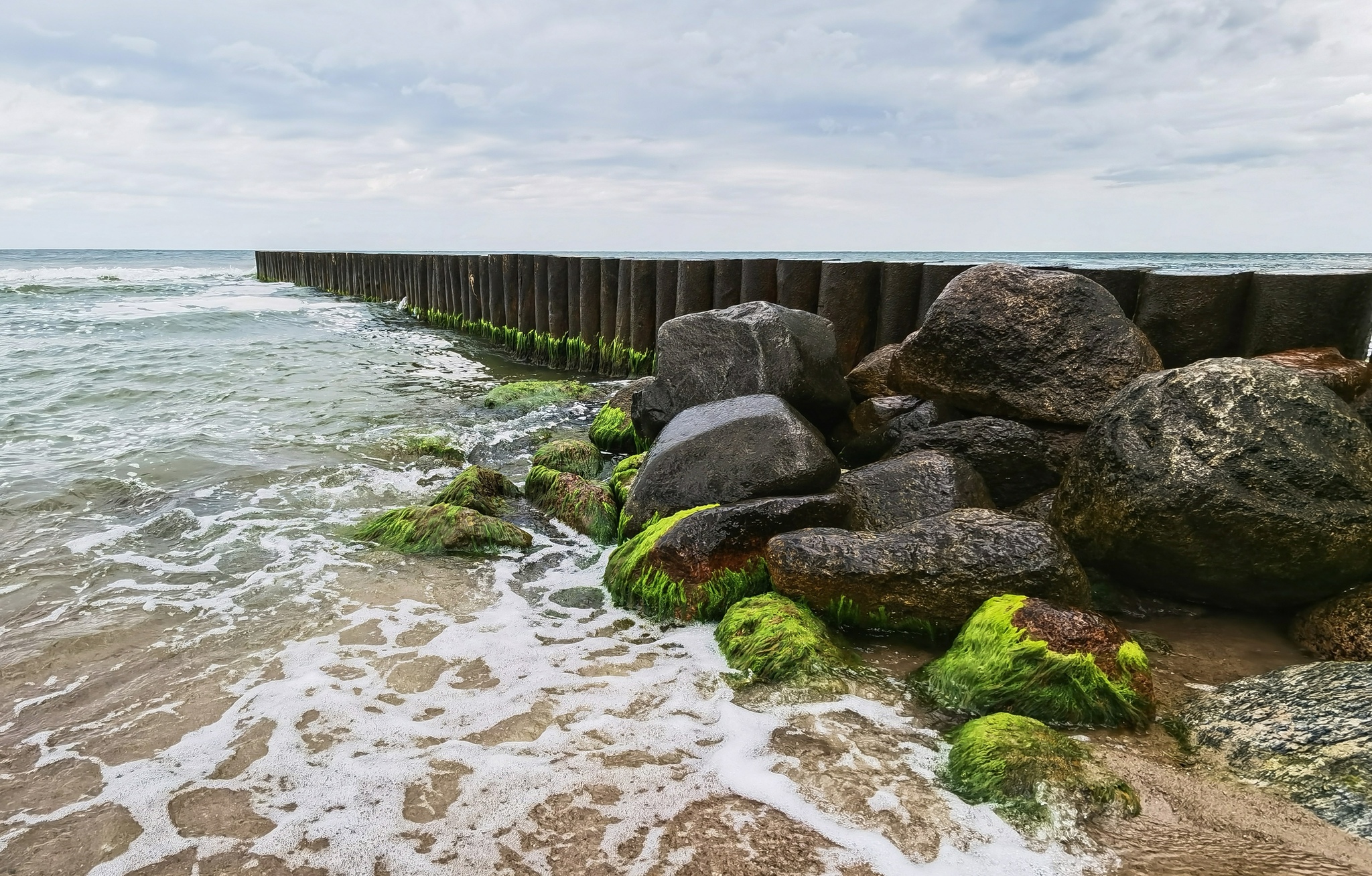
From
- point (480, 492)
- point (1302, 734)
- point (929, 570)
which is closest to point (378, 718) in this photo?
point (929, 570)

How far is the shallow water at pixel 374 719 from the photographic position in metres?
2.44

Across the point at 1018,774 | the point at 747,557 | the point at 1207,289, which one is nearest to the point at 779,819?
the point at 1018,774

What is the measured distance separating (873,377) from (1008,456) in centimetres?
180

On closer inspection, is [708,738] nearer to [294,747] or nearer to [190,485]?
[294,747]

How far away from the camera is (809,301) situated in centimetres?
836

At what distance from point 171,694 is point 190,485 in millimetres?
3710

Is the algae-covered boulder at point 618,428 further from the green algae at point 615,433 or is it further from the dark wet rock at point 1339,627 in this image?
the dark wet rock at point 1339,627

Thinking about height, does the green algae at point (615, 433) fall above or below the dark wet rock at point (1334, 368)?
below

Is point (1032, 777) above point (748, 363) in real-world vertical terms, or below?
below

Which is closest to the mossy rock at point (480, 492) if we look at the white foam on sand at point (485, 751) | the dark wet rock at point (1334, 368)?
the white foam on sand at point (485, 751)

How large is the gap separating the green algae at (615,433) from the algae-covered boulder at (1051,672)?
14.5 ft

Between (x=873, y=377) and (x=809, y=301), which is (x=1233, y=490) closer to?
→ (x=873, y=377)

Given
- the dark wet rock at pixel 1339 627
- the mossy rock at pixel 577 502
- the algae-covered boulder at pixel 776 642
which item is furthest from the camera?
the mossy rock at pixel 577 502

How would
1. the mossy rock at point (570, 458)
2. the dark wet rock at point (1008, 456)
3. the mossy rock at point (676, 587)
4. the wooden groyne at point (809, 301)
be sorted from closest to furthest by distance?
the mossy rock at point (676, 587) → the dark wet rock at point (1008, 456) → the wooden groyne at point (809, 301) → the mossy rock at point (570, 458)
